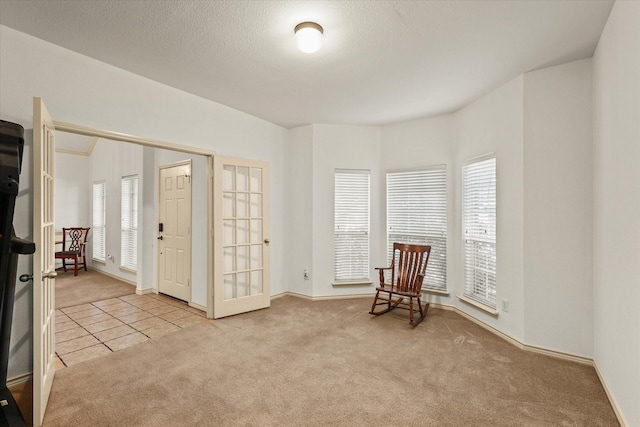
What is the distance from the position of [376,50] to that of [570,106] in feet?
5.93

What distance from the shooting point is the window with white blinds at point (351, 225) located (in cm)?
473

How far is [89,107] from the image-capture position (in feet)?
8.84

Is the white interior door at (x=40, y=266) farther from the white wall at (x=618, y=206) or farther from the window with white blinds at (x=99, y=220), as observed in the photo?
→ the window with white blinds at (x=99, y=220)

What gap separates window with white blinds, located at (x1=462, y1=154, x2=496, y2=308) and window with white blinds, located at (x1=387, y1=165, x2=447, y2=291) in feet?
1.16

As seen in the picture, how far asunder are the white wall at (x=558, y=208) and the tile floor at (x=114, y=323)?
3.63 m

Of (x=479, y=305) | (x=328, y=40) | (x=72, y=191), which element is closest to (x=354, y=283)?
(x=479, y=305)

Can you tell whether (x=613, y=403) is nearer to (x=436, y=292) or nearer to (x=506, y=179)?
(x=506, y=179)

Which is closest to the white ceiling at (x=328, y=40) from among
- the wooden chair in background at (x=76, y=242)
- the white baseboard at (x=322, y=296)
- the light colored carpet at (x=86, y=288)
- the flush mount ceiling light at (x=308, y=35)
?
the flush mount ceiling light at (x=308, y=35)

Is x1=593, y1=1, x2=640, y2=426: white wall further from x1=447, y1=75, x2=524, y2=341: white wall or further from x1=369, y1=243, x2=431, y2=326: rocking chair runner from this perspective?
x1=369, y1=243, x2=431, y2=326: rocking chair runner

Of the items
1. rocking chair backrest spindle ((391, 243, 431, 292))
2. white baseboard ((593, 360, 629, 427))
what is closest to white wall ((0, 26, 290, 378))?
rocking chair backrest spindle ((391, 243, 431, 292))

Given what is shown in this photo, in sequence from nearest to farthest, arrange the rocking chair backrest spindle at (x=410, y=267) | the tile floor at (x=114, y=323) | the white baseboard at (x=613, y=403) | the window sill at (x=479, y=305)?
the white baseboard at (x=613, y=403) < the tile floor at (x=114, y=323) < the window sill at (x=479, y=305) < the rocking chair backrest spindle at (x=410, y=267)

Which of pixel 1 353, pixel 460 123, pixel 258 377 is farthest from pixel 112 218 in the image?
pixel 460 123

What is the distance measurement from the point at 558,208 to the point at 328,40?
8.13 feet

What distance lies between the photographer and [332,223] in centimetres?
469
